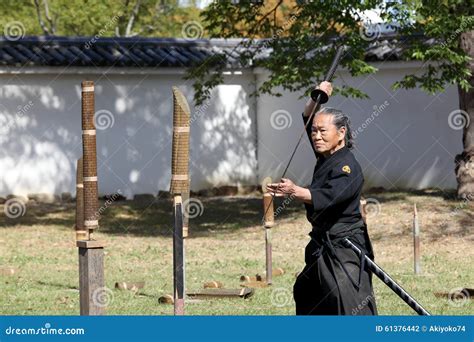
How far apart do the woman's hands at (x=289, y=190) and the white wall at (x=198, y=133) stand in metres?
15.6

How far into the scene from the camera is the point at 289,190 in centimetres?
766

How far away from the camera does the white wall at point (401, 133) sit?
23270 millimetres

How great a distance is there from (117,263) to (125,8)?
2031 centimetres

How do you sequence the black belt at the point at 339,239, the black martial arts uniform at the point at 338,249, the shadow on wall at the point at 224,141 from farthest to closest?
the shadow on wall at the point at 224,141
the black belt at the point at 339,239
the black martial arts uniform at the point at 338,249

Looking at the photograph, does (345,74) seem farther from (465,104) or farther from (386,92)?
(465,104)

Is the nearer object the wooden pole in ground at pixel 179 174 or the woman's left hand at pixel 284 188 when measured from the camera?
the woman's left hand at pixel 284 188

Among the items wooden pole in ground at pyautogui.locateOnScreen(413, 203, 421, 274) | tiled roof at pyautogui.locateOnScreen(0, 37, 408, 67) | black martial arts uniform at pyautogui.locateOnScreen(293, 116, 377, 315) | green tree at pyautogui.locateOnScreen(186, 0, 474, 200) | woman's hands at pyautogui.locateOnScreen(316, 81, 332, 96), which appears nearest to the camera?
black martial arts uniform at pyautogui.locateOnScreen(293, 116, 377, 315)

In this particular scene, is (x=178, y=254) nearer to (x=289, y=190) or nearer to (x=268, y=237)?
(x=289, y=190)

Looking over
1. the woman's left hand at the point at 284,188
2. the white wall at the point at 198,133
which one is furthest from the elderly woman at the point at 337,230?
the white wall at the point at 198,133

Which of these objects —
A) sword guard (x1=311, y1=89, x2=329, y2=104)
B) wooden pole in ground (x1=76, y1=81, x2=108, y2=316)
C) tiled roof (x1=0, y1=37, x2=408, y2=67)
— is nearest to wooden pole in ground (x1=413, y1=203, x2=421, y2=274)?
sword guard (x1=311, y1=89, x2=329, y2=104)

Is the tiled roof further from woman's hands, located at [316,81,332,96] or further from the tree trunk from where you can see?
woman's hands, located at [316,81,332,96]

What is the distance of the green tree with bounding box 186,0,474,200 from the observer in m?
18.1

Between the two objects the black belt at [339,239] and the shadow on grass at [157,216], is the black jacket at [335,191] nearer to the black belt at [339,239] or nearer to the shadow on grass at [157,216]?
the black belt at [339,239]

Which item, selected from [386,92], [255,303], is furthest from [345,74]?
[255,303]
